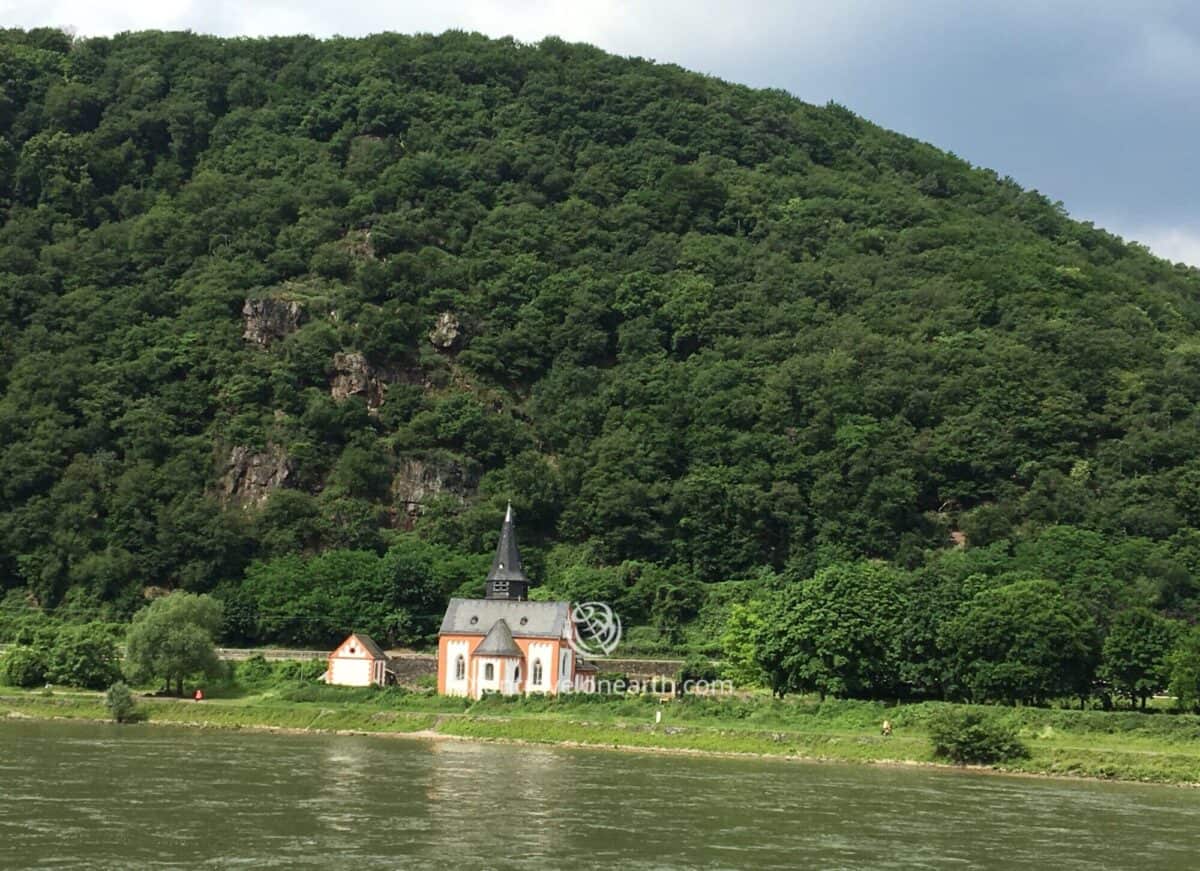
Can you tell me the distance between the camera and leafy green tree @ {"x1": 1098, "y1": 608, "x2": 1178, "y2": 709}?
7506 cm

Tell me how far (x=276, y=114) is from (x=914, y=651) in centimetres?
11265

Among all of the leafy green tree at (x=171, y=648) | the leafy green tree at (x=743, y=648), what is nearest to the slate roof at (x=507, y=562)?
the leafy green tree at (x=743, y=648)

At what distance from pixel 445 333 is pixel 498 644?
166ft

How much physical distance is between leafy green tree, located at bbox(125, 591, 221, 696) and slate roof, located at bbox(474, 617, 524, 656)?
46.4 ft

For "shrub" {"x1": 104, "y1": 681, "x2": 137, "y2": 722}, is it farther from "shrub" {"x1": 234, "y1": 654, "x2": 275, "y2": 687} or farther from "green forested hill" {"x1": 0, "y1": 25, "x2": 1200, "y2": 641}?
"green forested hill" {"x1": 0, "y1": 25, "x2": 1200, "y2": 641}

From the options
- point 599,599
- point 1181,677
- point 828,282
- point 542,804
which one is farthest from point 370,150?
point 542,804

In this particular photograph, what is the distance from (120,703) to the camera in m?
74.9

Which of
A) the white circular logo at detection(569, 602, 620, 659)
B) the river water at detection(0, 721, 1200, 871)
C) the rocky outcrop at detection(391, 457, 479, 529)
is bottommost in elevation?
the river water at detection(0, 721, 1200, 871)

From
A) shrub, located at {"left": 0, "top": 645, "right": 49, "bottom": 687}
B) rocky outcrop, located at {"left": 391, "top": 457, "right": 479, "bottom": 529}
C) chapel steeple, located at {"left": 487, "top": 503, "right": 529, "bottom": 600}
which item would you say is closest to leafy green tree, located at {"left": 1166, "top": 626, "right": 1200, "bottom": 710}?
chapel steeple, located at {"left": 487, "top": 503, "right": 529, "bottom": 600}

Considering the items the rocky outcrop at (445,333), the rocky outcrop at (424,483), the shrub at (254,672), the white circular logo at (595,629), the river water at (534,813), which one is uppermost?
the rocky outcrop at (445,333)

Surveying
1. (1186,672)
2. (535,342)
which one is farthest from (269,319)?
(1186,672)

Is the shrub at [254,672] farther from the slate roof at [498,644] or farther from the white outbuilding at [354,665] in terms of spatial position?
the slate roof at [498,644]

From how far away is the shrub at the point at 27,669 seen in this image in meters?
81.9

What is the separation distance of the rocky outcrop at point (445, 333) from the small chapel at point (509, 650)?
45146mm
